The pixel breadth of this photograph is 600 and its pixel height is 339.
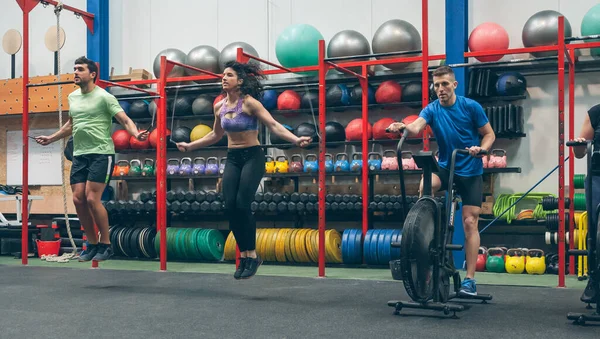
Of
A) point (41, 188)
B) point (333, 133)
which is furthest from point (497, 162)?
point (41, 188)

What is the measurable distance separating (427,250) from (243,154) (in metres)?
1.43

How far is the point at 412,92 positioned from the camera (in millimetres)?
7121

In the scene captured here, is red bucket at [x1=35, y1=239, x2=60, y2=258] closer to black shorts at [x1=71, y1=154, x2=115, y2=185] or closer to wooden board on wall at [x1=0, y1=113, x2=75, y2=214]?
wooden board on wall at [x1=0, y1=113, x2=75, y2=214]

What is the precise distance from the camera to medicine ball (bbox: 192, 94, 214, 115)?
7.96 metres

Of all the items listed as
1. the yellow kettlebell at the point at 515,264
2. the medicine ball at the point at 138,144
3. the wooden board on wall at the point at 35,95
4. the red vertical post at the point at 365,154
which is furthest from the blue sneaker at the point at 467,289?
the wooden board on wall at the point at 35,95

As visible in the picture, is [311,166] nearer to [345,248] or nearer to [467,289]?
[345,248]

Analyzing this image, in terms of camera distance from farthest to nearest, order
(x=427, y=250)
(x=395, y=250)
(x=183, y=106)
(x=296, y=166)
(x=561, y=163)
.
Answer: (x=183, y=106)
(x=296, y=166)
(x=395, y=250)
(x=561, y=163)
(x=427, y=250)

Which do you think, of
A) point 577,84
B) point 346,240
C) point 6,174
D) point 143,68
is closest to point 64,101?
point 143,68

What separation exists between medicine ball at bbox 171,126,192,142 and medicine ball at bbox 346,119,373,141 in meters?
1.88

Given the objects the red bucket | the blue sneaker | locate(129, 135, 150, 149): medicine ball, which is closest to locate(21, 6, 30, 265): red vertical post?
the red bucket

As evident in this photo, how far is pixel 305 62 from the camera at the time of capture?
289 inches

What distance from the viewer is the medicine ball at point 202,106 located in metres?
7.96

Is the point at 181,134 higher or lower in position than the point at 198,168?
higher

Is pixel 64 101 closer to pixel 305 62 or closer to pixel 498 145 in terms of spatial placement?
pixel 305 62
